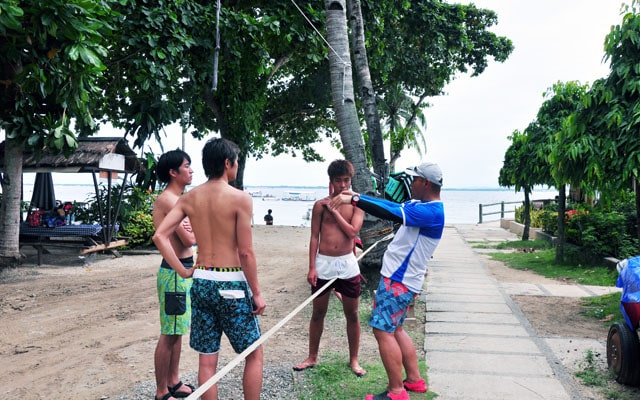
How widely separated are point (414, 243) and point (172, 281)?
166 cm

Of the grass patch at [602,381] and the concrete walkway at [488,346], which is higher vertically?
the grass patch at [602,381]

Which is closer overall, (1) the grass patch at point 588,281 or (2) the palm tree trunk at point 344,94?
(1) the grass patch at point 588,281

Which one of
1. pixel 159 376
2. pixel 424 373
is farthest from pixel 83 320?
pixel 424 373

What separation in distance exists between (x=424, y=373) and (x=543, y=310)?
10.7 ft

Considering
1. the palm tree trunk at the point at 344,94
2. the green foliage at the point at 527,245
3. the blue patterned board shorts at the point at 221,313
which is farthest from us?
the green foliage at the point at 527,245

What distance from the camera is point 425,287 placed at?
8.44m

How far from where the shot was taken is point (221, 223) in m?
2.95

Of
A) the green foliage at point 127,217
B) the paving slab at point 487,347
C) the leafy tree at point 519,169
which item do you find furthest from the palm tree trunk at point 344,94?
the green foliage at point 127,217

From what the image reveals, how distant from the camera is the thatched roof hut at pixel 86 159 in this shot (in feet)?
35.4

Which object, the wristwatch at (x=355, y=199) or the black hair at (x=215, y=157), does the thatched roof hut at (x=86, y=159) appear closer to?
the black hair at (x=215, y=157)

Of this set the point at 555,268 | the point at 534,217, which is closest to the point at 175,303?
the point at 555,268

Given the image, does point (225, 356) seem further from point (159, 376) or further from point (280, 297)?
point (280, 297)

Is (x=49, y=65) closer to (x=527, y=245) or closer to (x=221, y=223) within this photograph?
(x=221, y=223)

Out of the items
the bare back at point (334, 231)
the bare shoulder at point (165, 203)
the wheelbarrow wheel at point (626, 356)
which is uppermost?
the bare shoulder at point (165, 203)
